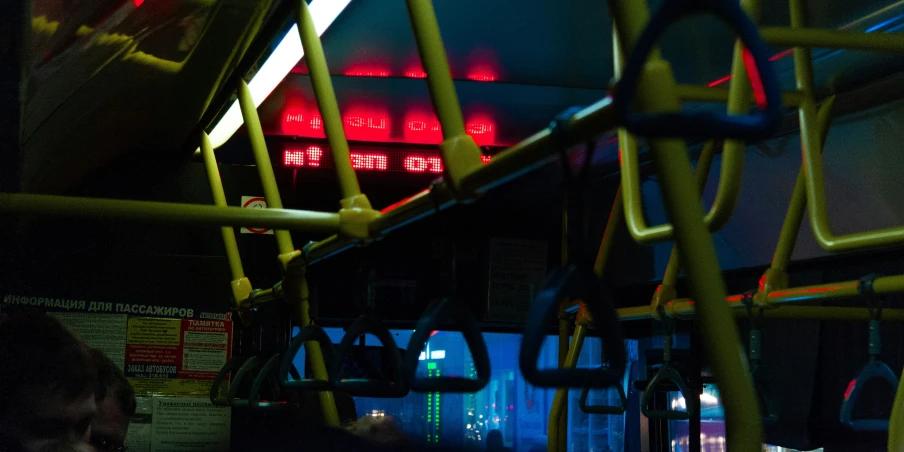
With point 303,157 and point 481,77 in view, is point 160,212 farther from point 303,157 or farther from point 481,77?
point 303,157

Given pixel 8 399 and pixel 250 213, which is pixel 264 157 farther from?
pixel 8 399

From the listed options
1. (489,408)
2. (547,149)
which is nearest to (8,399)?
(547,149)

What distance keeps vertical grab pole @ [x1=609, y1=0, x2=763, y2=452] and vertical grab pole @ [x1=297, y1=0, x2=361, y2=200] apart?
49.6 inches

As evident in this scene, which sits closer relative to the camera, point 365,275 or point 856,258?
point 365,275

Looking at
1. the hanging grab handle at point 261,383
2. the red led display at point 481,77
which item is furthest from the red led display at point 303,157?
the hanging grab handle at point 261,383

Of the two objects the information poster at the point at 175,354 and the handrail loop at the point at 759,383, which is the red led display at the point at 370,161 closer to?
the information poster at the point at 175,354

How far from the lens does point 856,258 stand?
11.5ft

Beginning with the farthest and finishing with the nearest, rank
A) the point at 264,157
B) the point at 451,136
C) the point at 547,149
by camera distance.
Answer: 1. the point at 264,157
2. the point at 451,136
3. the point at 547,149

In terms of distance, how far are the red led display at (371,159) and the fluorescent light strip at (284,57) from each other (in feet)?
1.23

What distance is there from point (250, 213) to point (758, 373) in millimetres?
1572

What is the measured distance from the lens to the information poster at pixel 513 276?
14.9 feet

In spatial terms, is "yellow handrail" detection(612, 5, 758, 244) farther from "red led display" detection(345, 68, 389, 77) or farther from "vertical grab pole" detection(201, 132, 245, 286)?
"vertical grab pole" detection(201, 132, 245, 286)

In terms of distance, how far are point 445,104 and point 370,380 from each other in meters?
0.61

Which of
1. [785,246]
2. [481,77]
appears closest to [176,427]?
[481,77]
